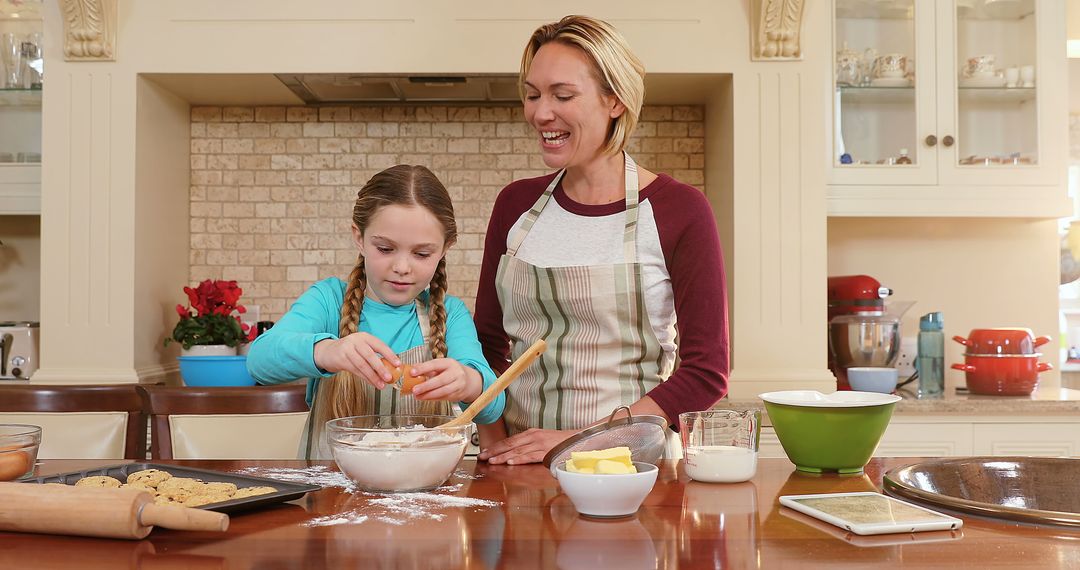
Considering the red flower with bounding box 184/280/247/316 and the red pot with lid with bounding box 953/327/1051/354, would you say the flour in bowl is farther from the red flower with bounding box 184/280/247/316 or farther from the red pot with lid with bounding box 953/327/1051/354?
the red pot with lid with bounding box 953/327/1051/354

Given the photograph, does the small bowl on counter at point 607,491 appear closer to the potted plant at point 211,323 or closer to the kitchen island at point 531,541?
the kitchen island at point 531,541

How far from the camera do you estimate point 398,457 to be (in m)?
1.13

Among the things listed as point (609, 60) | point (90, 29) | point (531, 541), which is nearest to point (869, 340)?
point (609, 60)

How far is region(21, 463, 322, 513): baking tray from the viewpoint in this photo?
1003mm

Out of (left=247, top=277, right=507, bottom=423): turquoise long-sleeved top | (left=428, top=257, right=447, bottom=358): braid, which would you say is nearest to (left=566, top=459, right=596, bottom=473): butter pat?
(left=247, top=277, right=507, bottom=423): turquoise long-sleeved top

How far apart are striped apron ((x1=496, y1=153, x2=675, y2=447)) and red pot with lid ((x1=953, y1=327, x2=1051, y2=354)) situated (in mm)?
1817

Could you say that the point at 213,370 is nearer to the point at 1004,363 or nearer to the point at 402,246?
the point at 402,246

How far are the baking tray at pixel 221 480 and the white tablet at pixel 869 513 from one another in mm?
585

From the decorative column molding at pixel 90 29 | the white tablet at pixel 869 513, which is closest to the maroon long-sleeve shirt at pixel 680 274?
the white tablet at pixel 869 513

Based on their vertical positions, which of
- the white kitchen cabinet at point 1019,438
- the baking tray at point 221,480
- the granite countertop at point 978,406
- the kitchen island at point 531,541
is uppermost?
the baking tray at point 221,480

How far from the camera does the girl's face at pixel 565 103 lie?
5.39 feet

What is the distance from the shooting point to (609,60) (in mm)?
1645

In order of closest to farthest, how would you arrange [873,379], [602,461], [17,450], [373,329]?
[602,461] < [17,450] < [373,329] < [873,379]

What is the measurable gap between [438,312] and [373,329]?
0.40 feet
